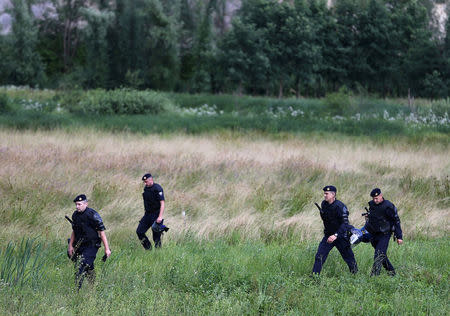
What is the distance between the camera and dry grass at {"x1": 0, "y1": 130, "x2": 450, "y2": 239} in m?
10.1

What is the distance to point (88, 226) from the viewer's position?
21.8 ft

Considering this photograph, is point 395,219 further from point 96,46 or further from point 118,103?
point 96,46

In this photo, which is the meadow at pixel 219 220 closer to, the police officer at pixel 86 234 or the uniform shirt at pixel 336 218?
the police officer at pixel 86 234

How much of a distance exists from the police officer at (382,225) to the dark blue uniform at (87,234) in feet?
12.9

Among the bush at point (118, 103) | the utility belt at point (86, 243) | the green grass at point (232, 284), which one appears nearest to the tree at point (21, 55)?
the bush at point (118, 103)

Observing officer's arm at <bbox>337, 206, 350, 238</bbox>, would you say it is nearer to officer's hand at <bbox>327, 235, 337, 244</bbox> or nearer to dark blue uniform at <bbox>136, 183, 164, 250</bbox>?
officer's hand at <bbox>327, 235, 337, 244</bbox>

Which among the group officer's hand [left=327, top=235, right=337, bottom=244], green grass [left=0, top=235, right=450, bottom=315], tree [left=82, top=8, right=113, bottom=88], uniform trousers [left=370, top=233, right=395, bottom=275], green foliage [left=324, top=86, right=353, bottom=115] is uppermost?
tree [left=82, top=8, right=113, bottom=88]

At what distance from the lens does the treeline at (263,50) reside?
150 feet

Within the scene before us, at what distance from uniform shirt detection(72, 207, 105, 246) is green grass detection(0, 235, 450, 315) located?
21.6 inches

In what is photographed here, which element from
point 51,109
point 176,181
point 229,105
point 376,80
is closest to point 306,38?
point 376,80


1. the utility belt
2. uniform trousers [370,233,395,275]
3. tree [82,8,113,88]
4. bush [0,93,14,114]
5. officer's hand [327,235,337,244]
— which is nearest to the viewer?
the utility belt

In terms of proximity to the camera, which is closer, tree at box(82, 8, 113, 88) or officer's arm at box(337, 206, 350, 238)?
officer's arm at box(337, 206, 350, 238)

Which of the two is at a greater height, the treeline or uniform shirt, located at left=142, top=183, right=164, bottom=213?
the treeline

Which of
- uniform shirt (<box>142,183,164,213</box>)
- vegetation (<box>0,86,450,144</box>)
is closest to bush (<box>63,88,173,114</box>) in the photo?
vegetation (<box>0,86,450,144</box>)
